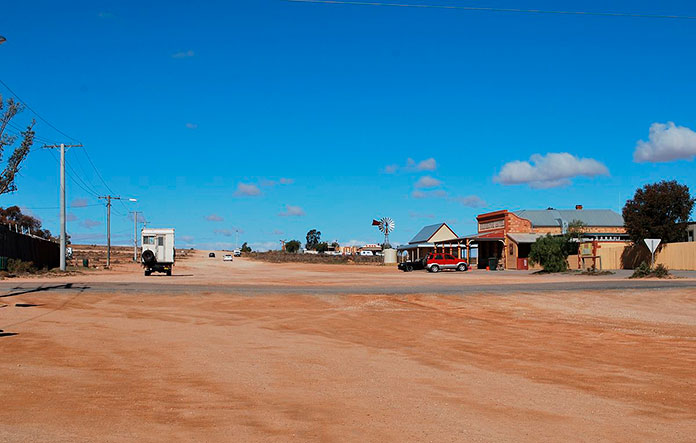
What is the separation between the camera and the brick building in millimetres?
64250

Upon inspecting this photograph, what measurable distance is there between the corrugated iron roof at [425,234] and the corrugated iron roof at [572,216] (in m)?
15.3

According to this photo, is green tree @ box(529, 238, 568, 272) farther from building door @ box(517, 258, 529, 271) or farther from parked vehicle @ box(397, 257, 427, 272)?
parked vehicle @ box(397, 257, 427, 272)

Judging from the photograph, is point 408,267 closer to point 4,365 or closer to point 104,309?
point 104,309

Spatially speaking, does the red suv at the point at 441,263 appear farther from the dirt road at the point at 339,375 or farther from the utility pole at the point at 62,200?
the dirt road at the point at 339,375

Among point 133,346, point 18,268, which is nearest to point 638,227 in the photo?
point 18,268

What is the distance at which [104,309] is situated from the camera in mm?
19641

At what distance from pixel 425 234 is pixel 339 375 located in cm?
8426

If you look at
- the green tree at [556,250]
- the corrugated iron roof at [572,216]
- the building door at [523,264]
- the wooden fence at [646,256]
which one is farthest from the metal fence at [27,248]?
the corrugated iron roof at [572,216]

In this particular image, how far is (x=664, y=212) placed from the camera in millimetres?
54250

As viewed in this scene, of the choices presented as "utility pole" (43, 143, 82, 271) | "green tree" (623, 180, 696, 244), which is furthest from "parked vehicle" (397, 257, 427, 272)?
"utility pole" (43, 143, 82, 271)

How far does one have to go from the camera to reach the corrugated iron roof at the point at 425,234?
300 ft

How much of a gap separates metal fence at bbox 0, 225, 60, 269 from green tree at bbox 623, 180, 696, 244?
155 ft

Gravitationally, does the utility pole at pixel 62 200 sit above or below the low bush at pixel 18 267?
above

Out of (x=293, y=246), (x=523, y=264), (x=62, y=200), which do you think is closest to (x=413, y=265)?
(x=523, y=264)
